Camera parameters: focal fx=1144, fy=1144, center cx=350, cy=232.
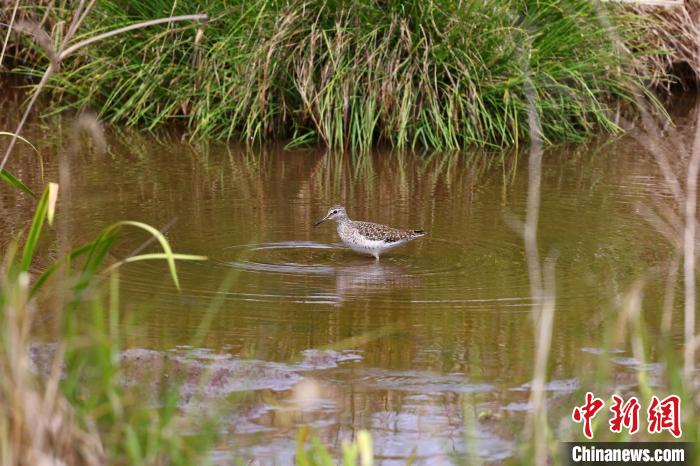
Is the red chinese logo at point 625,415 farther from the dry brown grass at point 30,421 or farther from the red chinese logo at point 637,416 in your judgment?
the dry brown grass at point 30,421

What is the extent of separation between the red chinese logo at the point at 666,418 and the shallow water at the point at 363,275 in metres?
0.73

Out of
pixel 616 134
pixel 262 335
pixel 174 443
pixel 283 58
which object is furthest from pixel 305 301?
pixel 616 134

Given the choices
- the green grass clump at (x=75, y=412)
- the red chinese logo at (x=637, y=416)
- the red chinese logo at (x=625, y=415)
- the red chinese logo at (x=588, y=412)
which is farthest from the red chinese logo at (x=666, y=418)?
the green grass clump at (x=75, y=412)

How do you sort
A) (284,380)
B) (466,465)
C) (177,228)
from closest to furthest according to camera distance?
(466,465), (284,380), (177,228)

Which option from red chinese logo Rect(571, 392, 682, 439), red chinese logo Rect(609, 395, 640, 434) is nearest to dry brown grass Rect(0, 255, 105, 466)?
red chinese logo Rect(571, 392, 682, 439)

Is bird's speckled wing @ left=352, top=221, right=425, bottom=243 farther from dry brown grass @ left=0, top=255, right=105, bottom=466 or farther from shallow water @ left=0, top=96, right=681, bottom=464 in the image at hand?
dry brown grass @ left=0, top=255, right=105, bottom=466

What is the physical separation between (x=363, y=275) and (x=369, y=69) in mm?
4434

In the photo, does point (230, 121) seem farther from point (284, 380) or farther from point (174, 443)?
point (174, 443)

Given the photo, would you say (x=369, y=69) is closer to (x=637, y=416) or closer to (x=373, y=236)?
(x=373, y=236)

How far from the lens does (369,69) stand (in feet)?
41.3

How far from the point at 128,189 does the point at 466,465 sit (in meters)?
6.72

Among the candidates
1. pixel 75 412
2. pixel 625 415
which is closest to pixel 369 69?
pixel 625 415

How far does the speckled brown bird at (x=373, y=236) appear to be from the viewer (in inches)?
361

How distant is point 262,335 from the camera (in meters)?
6.98
